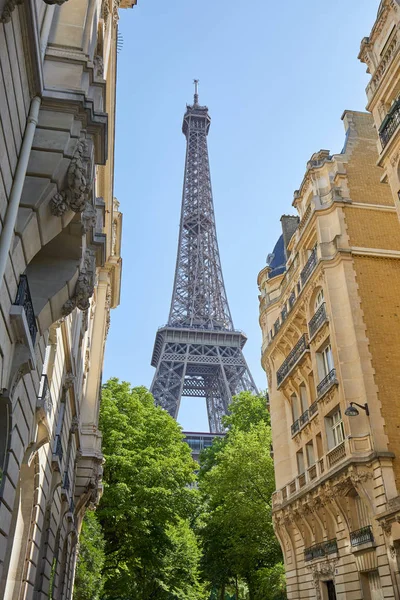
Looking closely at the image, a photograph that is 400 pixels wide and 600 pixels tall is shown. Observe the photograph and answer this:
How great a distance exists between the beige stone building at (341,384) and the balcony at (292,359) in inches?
4.3

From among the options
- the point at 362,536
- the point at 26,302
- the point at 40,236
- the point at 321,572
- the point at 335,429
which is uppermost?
the point at 335,429

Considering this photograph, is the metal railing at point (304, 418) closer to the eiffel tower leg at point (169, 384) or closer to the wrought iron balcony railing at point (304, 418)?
the wrought iron balcony railing at point (304, 418)

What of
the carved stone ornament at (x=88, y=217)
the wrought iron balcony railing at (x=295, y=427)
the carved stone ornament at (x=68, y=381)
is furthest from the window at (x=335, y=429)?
the carved stone ornament at (x=88, y=217)

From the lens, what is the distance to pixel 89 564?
2595 centimetres

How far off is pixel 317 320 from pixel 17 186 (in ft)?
62.7

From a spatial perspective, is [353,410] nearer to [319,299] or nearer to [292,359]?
[319,299]

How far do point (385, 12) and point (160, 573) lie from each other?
30.2m

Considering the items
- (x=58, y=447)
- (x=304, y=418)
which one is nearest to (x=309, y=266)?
(x=304, y=418)

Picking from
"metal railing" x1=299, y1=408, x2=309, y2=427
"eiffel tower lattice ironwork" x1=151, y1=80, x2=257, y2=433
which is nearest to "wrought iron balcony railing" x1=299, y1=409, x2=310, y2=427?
"metal railing" x1=299, y1=408, x2=309, y2=427

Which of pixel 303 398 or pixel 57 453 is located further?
pixel 303 398

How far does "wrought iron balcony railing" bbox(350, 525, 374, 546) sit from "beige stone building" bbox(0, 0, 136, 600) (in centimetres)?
1059

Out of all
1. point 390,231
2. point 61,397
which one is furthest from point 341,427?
point 61,397

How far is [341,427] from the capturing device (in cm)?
2247

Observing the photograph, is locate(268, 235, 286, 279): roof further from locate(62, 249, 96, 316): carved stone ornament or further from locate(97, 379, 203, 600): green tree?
locate(62, 249, 96, 316): carved stone ornament
